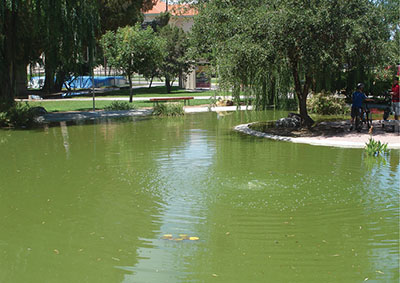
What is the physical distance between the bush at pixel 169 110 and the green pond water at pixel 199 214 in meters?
9.64

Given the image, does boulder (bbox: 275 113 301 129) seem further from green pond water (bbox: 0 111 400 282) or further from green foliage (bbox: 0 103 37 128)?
green foliage (bbox: 0 103 37 128)

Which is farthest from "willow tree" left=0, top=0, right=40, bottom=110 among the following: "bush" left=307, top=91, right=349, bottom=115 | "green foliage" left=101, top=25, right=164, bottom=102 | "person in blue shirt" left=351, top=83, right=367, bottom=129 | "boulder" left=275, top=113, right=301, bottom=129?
"person in blue shirt" left=351, top=83, right=367, bottom=129

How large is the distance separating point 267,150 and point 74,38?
11477 mm

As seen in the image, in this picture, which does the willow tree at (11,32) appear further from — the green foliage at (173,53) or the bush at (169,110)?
the green foliage at (173,53)

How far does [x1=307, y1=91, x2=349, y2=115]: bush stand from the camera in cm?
2338

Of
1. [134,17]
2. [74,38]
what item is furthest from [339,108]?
[134,17]

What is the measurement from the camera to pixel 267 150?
1439 cm

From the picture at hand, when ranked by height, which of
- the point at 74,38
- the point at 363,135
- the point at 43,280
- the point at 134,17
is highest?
the point at 134,17

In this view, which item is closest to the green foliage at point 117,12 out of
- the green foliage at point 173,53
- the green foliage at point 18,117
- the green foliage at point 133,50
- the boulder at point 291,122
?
the green foliage at point 173,53

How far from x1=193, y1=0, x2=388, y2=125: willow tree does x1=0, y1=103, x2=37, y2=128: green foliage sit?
9.15m

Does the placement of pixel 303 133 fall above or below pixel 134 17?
below

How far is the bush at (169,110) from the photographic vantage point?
24328 millimetres

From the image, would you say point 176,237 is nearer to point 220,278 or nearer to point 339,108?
point 220,278

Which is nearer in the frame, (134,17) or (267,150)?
(267,150)
